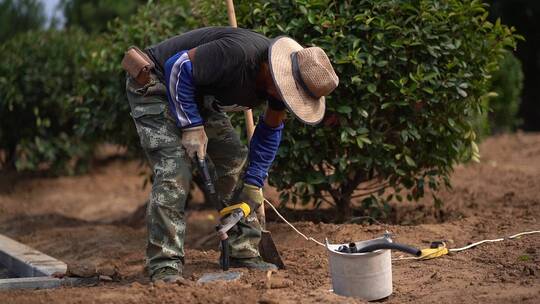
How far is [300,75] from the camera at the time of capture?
489cm

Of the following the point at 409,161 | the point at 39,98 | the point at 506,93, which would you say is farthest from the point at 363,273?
the point at 506,93

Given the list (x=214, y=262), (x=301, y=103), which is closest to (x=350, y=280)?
(x=301, y=103)

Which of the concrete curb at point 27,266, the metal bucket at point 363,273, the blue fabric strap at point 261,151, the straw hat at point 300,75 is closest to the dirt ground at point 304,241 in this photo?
the metal bucket at point 363,273

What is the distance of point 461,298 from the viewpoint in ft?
14.8

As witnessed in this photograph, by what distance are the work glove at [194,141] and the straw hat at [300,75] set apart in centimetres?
57

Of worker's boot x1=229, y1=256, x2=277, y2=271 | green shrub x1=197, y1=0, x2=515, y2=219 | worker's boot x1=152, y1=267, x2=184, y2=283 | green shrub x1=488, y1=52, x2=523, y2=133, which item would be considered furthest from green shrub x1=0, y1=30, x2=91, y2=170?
green shrub x1=488, y1=52, x2=523, y2=133

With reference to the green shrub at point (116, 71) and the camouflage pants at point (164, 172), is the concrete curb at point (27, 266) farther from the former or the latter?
the green shrub at point (116, 71)

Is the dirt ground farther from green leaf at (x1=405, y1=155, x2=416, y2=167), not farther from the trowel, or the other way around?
green leaf at (x1=405, y1=155, x2=416, y2=167)

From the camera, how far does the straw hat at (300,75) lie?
4801 millimetres

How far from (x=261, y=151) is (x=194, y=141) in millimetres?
509

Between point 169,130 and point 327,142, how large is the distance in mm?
1621

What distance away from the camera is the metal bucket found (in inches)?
179

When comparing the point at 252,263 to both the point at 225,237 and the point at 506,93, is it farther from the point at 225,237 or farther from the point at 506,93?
the point at 506,93

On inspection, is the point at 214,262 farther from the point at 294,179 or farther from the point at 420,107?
the point at 420,107
